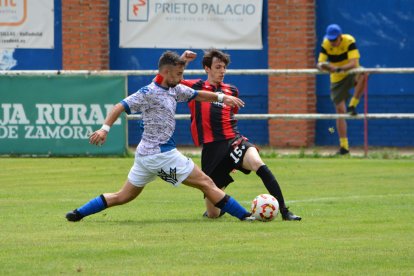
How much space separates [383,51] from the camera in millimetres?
22812

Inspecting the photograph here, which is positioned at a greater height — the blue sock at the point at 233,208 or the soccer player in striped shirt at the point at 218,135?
the soccer player in striped shirt at the point at 218,135

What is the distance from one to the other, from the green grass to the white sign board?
7.40 metres

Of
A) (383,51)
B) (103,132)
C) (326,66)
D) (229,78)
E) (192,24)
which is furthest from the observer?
(192,24)

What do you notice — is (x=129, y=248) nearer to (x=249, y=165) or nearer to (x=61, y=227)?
(x=61, y=227)

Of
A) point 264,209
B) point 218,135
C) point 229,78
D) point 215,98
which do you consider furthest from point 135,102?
point 229,78

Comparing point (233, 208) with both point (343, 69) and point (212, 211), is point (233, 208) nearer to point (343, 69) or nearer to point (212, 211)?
point (212, 211)

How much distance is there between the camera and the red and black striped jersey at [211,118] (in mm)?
12680

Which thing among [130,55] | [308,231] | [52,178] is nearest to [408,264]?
[308,231]

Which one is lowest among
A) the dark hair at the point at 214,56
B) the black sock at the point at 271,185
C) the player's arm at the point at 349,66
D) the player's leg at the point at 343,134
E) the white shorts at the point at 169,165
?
the player's leg at the point at 343,134

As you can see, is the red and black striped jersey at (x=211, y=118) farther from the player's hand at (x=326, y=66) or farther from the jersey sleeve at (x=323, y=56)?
the jersey sleeve at (x=323, y=56)

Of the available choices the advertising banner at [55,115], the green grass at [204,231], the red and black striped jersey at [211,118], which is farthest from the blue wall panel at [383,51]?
the red and black striped jersey at [211,118]

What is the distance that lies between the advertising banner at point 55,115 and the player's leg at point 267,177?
8.11m

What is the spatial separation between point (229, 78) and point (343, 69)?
3.73 metres

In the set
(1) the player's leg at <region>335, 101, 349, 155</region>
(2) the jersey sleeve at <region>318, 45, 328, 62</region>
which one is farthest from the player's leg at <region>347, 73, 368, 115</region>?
(2) the jersey sleeve at <region>318, 45, 328, 62</region>
